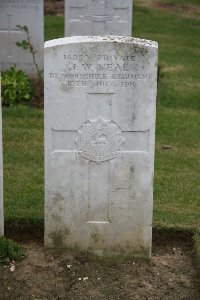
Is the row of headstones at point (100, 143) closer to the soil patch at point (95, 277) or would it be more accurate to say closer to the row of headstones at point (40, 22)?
the soil patch at point (95, 277)

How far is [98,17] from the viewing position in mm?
10289

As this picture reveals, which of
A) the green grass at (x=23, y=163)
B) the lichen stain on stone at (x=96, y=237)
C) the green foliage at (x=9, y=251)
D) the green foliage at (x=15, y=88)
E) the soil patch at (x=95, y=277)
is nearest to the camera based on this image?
the soil patch at (x=95, y=277)

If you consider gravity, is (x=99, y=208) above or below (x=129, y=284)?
above

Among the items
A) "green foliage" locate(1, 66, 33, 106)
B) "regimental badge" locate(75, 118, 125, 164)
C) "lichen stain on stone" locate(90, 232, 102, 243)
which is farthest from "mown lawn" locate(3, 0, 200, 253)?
"regimental badge" locate(75, 118, 125, 164)

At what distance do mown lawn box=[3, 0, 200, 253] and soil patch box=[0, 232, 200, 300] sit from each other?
0.53 metres

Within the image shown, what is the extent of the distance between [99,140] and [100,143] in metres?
0.02

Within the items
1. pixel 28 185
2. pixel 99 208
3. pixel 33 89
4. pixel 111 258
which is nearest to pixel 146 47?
pixel 99 208

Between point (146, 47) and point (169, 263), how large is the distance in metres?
1.69

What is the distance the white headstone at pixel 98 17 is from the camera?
10156mm

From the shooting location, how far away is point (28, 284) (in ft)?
15.6

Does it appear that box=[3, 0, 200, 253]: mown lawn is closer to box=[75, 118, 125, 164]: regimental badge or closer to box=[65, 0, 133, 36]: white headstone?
box=[75, 118, 125, 164]: regimental badge

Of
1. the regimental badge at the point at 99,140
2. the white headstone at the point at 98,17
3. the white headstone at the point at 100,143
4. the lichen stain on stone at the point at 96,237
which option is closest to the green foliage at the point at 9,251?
the white headstone at the point at 100,143

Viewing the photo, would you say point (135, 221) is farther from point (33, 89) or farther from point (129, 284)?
point (33, 89)

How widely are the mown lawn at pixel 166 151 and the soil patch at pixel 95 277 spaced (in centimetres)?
53
